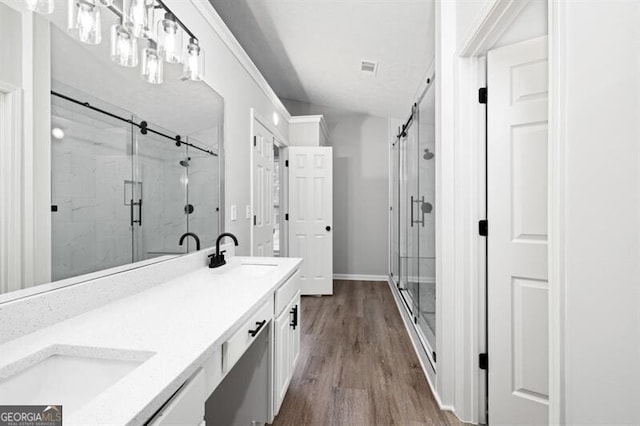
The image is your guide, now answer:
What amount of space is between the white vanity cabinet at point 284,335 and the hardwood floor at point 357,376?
0.22 meters

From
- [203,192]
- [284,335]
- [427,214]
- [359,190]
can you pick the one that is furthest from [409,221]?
[203,192]

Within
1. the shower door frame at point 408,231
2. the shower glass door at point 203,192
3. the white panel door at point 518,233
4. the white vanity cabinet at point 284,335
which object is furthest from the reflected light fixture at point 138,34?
the shower door frame at point 408,231

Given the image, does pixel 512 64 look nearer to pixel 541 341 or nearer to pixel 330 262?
pixel 541 341

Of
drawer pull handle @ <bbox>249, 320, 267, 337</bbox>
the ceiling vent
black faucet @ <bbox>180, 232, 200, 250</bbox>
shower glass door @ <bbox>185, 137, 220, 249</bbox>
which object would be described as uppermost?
the ceiling vent

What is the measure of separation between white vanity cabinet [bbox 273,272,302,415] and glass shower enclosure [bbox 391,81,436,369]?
39.5 inches

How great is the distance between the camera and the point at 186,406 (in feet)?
2.35

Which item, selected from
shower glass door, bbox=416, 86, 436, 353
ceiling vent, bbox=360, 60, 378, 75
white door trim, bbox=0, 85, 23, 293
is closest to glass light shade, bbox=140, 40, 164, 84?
white door trim, bbox=0, 85, 23, 293

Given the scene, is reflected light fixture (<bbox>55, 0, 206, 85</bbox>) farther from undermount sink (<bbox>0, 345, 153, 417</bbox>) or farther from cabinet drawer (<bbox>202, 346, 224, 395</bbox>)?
cabinet drawer (<bbox>202, 346, 224, 395</bbox>)

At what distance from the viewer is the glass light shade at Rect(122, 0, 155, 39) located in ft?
4.00

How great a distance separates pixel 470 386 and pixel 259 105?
281cm

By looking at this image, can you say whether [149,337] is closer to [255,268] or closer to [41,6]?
[41,6]

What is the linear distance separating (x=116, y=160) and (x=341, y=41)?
7.93 ft

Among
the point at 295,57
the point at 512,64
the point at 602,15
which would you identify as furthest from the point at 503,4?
the point at 295,57

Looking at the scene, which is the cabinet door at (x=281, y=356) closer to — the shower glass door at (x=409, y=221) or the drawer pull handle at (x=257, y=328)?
the drawer pull handle at (x=257, y=328)
